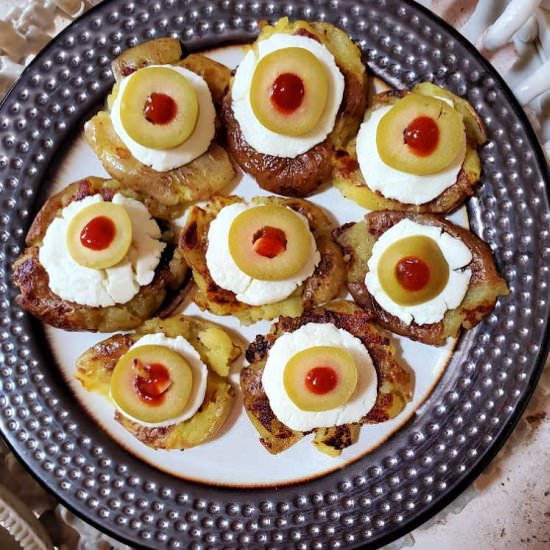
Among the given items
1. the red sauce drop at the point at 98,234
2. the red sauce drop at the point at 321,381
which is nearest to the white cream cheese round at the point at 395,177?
the red sauce drop at the point at 321,381

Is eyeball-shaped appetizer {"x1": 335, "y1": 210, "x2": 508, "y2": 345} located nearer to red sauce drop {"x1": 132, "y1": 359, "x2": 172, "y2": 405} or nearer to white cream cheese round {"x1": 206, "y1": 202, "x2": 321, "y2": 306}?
white cream cheese round {"x1": 206, "y1": 202, "x2": 321, "y2": 306}

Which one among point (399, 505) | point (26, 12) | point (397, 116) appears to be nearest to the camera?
point (397, 116)

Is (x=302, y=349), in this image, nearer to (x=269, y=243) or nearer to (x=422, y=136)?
(x=269, y=243)

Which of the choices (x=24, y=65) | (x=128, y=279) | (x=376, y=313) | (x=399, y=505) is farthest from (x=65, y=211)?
(x=399, y=505)

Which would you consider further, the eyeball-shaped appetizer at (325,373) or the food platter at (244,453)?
the food platter at (244,453)

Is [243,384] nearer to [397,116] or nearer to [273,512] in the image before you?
[273,512]

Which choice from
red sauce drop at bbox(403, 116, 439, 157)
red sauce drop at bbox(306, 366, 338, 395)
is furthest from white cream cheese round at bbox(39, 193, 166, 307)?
red sauce drop at bbox(403, 116, 439, 157)

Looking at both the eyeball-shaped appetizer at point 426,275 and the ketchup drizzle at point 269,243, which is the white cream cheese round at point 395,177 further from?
the ketchup drizzle at point 269,243
